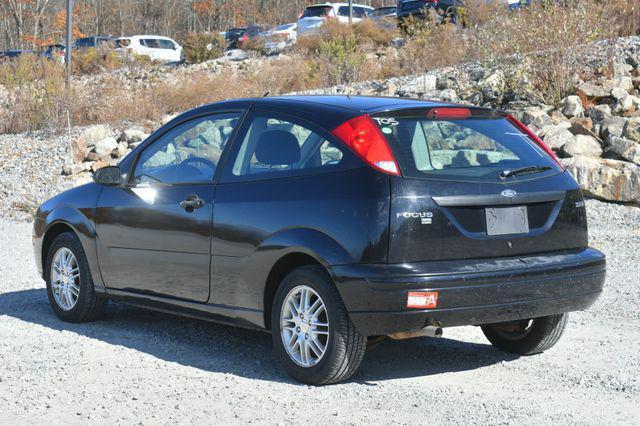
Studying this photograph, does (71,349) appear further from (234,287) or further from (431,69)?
(431,69)

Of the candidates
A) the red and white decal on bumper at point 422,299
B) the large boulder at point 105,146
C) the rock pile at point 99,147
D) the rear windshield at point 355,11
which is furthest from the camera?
the rear windshield at point 355,11

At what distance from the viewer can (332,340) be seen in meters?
5.60

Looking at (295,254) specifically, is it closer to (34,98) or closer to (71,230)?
(71,230)

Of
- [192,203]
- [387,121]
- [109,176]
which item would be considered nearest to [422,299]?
[387,121]

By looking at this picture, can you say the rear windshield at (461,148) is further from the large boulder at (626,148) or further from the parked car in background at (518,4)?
the parked car in background at (518,4)

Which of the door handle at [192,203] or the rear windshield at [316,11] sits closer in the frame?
the door handle at [192,203]

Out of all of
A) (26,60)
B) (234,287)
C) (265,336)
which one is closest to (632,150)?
(265,336)

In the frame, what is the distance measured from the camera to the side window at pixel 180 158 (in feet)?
21.6

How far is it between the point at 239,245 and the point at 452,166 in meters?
1.33

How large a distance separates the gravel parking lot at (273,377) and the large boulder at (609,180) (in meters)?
5.01

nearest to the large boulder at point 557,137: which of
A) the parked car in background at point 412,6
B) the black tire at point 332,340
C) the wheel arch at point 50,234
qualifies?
the wheel arch at point 50,234

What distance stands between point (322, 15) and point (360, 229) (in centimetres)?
3442

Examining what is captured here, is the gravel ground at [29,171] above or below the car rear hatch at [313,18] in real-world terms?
below

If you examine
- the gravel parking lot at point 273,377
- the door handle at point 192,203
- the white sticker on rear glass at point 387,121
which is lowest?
the gravel parking lot at point 273,377
